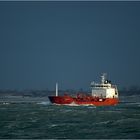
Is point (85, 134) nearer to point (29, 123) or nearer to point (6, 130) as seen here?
point (6, 130)

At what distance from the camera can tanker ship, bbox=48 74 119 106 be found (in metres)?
91.8

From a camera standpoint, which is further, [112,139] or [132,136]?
[132,136]

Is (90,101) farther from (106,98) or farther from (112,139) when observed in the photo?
(112,139)

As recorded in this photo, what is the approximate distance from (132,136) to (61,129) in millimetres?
6723

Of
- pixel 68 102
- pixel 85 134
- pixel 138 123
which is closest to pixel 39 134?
pixel 85 134

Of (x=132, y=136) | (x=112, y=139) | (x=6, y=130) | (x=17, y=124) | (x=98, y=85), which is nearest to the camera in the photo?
(x=112, y=139)

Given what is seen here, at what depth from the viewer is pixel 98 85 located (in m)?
98.2

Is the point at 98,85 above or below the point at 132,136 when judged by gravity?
above

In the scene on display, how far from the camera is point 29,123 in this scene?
47.8 m

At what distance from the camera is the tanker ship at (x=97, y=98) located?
301ft

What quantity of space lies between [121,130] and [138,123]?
19.9ft

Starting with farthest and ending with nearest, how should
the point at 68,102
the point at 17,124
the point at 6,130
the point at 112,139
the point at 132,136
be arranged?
the point at 68,102
the point at 17,124
the point at 6,130
the point at 132,136
the point at 112,139

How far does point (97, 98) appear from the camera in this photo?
9338 cm

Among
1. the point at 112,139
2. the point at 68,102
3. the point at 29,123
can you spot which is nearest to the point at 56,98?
the point at 68,102
